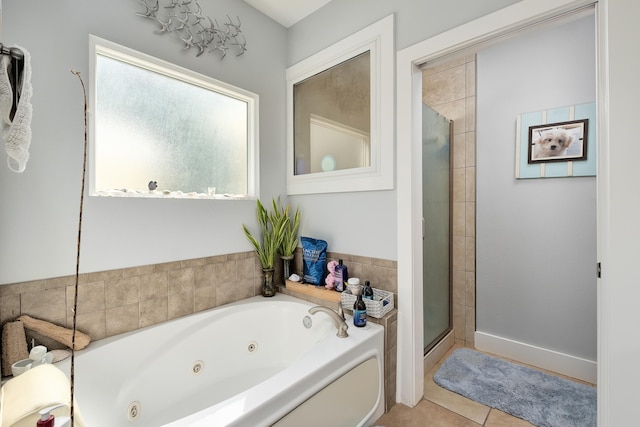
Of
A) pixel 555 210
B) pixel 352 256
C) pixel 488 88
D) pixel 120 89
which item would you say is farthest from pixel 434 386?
pixel 120 89

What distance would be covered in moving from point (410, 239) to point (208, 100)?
1.65 m

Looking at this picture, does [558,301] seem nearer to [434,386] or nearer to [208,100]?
[434,386]

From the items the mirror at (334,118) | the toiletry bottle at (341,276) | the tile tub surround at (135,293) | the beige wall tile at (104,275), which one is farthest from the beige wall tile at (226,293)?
the mirror at (334,118)

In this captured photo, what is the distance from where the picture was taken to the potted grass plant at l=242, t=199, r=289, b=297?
2.12m

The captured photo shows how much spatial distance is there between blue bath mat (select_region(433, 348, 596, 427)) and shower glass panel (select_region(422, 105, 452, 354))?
0.27 meters

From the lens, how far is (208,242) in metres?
1.90

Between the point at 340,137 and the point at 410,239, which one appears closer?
the point at 410,239

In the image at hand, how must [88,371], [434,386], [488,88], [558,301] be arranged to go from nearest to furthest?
[88,371]
[434,386]
[558,301]
[488,88]

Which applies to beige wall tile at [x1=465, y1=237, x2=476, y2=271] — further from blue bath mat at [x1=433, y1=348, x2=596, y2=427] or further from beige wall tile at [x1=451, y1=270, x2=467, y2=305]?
blue bath mat at [x1=433, y1=348, x2=596, y2=427]

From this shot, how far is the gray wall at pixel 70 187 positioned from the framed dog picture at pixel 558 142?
2362 millimetres

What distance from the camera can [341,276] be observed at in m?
1.92

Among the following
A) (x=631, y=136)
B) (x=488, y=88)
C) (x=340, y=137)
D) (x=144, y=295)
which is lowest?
(x=144, y=295)

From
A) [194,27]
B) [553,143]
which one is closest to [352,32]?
[194,27]

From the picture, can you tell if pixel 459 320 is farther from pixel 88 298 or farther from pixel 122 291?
pixel 88 298
